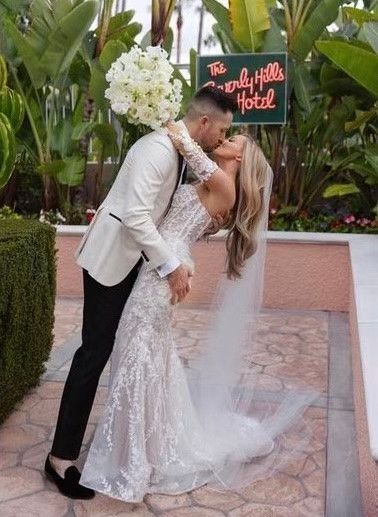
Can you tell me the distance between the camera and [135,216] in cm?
214

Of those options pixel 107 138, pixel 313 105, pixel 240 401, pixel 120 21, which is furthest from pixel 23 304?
pixel 120 21

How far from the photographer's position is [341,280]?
5.23 metres

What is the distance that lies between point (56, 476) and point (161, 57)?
1.67 meters

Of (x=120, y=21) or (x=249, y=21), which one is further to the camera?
(x=120, y=21)

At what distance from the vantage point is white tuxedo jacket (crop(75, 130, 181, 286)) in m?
2.16

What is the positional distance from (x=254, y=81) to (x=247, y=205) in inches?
132

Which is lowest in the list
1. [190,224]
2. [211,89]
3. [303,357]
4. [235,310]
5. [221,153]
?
[303,357]

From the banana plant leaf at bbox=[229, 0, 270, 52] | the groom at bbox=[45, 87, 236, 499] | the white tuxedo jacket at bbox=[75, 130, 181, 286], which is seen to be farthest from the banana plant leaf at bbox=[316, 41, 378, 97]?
the white tuxedo jacket at bbox=[75, 130, 181, 286]

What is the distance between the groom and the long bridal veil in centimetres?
51

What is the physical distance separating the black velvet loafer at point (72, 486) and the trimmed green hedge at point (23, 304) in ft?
1.92

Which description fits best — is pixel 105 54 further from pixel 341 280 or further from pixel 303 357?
pixel 303 357

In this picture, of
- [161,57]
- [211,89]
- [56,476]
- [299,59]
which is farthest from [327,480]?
[299,59]

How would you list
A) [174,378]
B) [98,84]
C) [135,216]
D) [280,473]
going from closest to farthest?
[135,216]
[174,378]
[280,473]
[98,84]

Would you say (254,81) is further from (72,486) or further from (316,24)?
(72,486)
